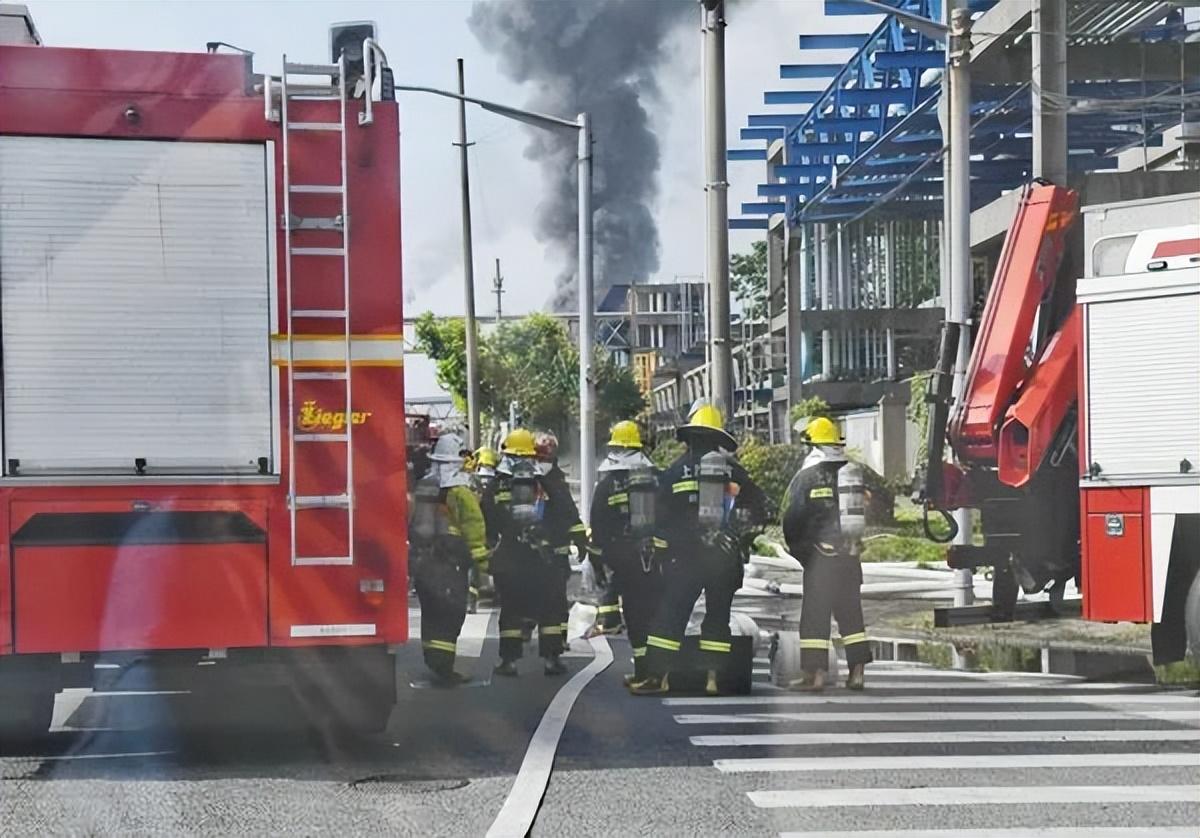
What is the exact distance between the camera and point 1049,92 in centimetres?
1608

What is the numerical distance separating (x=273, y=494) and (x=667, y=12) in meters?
7.01

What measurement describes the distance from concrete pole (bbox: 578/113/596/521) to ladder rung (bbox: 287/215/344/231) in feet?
37.1

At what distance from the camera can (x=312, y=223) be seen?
7582mm

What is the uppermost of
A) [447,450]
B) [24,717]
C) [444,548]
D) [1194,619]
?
[447,450]

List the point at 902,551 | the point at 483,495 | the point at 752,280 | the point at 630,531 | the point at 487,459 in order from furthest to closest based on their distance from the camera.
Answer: the point at 752,280 < the point at 902,551 < the point at 487,459 < the point at 483,495 < the point at 630,531

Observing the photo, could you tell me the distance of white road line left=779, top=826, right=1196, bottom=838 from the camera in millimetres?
6301

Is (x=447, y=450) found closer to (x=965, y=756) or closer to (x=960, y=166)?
(x=965, y=756)

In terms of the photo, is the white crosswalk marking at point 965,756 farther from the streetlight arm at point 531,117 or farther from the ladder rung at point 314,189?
the streetlight arm at point 531,117

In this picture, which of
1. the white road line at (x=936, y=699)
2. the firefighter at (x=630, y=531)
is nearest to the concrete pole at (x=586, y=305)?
the firefighter at (x=630, y=531)

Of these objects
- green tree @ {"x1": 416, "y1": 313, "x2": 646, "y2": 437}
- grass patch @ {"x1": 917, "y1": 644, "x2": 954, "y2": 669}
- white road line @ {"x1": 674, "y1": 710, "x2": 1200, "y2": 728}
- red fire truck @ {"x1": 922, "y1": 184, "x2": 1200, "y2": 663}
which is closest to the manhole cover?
white road line @ {"x1": 674, "y1": 710, "x2": 1200, "y2": 728}

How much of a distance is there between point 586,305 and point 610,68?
318 inches

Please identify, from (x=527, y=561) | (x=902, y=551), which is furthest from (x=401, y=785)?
(x=902, y=551)

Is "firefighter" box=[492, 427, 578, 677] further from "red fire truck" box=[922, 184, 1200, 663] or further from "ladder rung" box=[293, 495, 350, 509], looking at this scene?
"ladder rung" box=[293, 495, 350, 509]

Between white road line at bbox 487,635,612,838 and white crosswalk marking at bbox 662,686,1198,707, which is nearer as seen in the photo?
white road line at bbox 487,635,612,838
